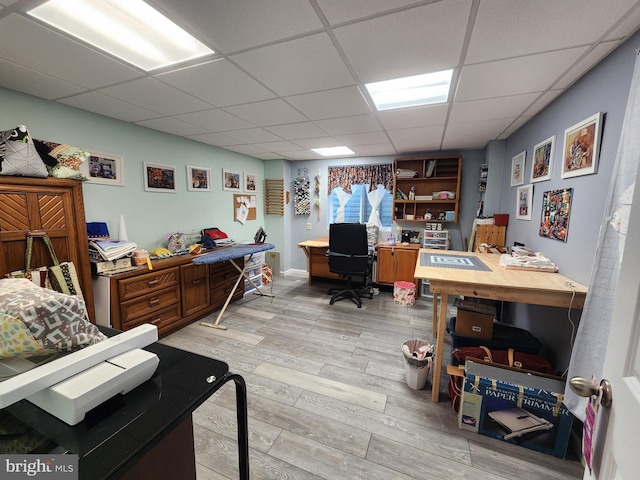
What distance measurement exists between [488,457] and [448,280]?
3.33 ft

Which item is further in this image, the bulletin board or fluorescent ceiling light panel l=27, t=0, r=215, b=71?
the bulletin board

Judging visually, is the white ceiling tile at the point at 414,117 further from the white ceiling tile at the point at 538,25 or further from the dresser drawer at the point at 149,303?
the dresser drawer at the point at 149,303

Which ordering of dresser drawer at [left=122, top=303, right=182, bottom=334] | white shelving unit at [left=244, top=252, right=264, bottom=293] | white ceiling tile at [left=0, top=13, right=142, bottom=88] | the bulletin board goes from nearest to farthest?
1. white ceiling tile at [left=0, top=13, right=142, bottom=88]
2. dresser drawer at [left=122, top=303, right=182, bottom=334]
3. white shelving unit at [left=244, top=252, right=264, bottom=293]
4. the bulletin board

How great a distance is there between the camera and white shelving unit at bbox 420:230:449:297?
4023 mm

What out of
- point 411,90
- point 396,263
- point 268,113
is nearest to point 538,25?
point 411,90

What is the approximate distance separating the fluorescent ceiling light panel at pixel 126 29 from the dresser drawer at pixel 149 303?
2.04 metres

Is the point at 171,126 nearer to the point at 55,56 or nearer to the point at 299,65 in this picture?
the point at 55,56

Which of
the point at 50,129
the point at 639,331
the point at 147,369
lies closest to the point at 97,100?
the point at 50,129

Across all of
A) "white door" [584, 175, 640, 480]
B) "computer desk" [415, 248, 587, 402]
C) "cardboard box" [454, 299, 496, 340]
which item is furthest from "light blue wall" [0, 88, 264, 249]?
"white door" [584, 175, 640, 480]

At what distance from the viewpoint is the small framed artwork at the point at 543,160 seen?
2129 mm

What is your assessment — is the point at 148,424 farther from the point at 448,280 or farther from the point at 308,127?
the point at 308,127

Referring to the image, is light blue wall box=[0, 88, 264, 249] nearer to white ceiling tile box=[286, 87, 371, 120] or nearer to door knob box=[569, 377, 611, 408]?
white ceiling tile box=[286, 87, 371, 120]

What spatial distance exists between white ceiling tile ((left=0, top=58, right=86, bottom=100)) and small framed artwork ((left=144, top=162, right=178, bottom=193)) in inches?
38.6

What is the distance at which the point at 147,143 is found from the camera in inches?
117
